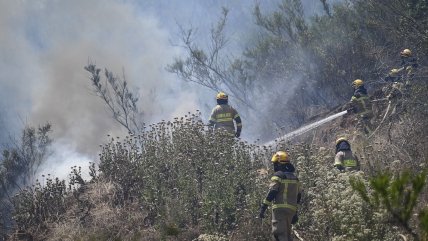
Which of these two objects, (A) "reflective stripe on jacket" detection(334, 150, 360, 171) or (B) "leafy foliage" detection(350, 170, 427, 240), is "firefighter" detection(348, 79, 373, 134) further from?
(B) "leafy foliage" detection(350, 170, 427, 240)

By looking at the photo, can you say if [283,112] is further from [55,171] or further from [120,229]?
[120,229]

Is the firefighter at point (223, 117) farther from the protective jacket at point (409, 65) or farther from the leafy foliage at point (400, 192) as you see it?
the leafy foliage at point (400, 192)

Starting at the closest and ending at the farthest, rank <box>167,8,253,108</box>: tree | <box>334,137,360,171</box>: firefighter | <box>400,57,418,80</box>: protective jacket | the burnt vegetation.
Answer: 1. the burnt vegetation
2. <box>334,137,360,171</box>: firefighter
3. <box>400,57,418,80</box>: protective jacket
4. <box>167,8,253,108</box>: tree

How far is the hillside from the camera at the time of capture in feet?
26.2

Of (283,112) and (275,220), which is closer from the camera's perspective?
(275,220)

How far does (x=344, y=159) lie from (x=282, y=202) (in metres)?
2.14

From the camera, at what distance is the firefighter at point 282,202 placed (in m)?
7.58

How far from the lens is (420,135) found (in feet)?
33.9

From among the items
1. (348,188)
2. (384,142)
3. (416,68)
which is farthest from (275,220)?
(416,68)

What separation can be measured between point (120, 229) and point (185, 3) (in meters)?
20.5

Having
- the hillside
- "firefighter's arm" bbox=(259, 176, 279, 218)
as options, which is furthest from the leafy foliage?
"firefighter's arm" bbox=(259, 176, 279, 218)

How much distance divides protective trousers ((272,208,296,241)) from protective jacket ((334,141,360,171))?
1860 mm

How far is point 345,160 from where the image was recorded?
9.38 m

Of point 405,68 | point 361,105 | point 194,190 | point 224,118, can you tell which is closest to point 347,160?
point 194,190
